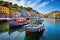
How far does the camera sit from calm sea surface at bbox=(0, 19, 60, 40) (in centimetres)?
253

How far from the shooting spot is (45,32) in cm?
258

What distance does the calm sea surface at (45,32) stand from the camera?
2.53m

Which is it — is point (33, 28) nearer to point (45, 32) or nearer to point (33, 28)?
point (33, 28)

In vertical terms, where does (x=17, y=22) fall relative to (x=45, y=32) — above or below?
above

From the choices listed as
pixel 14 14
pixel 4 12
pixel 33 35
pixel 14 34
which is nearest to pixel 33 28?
pixel 33 35

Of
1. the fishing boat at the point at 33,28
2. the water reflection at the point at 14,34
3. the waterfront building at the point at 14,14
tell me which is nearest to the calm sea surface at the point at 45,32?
the water reflection at the point at 14,34

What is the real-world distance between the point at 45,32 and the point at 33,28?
27 cm

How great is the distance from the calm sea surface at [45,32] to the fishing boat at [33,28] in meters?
0.10

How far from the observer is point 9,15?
273 centimetres

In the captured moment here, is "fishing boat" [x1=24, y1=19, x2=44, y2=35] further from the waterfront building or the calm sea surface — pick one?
the waterfront building

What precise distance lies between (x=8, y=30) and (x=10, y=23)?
0.50 feet

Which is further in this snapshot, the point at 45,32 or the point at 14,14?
the point at 14,14

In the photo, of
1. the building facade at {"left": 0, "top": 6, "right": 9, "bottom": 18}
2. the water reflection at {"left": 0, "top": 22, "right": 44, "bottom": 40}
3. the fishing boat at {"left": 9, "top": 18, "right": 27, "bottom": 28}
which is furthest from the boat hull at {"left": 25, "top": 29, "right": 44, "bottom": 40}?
the building facade at {"left": 0, "top": 6, "right": 9, "bottom": 18}

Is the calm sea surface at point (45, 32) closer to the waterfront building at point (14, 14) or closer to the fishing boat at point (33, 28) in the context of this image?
the fishing boat at point (33, 28)
